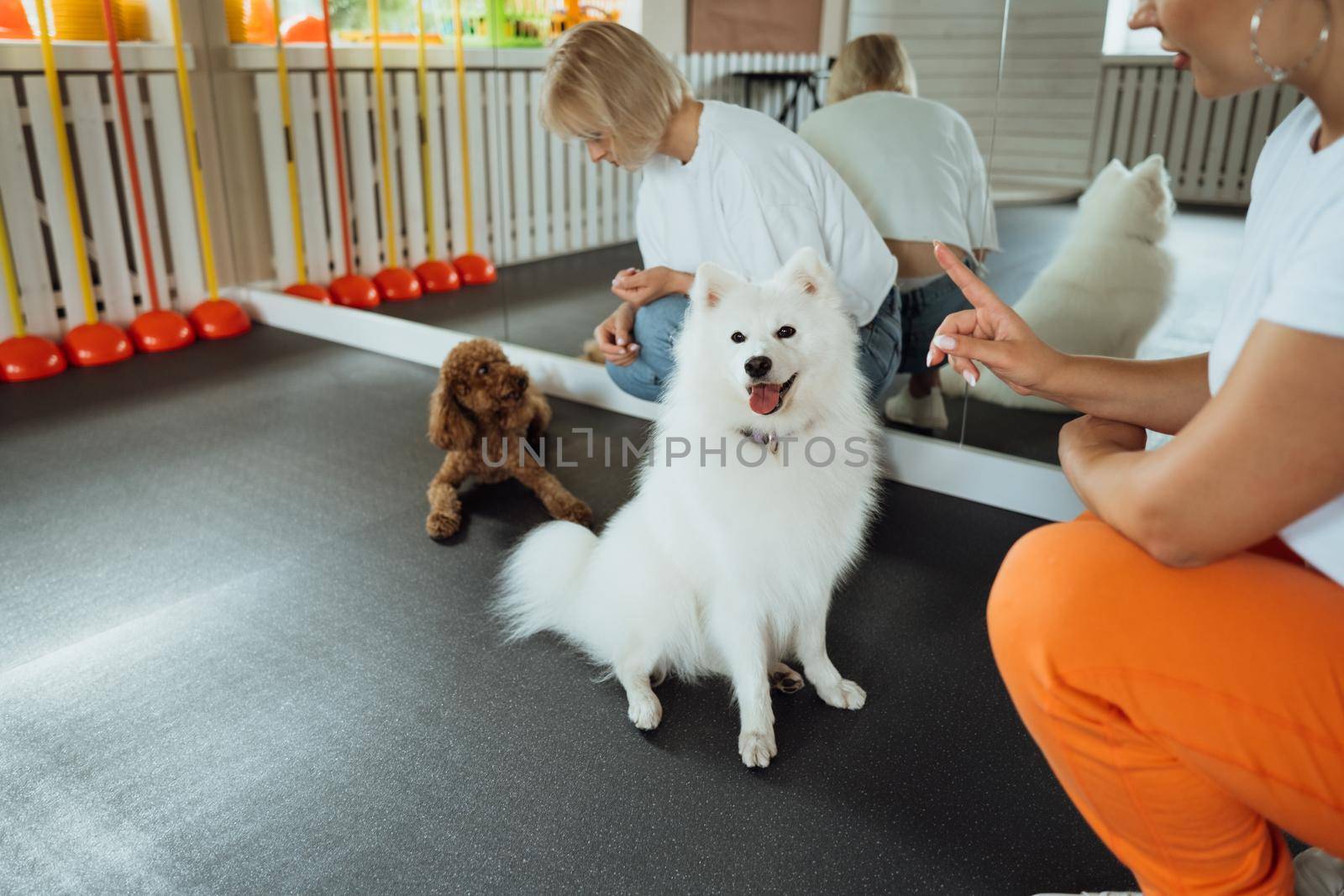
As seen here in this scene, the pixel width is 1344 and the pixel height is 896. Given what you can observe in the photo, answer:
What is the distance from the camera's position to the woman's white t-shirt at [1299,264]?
735 mm

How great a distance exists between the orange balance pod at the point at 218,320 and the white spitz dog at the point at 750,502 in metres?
3.06

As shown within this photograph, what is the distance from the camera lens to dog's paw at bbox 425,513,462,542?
92.8 inches

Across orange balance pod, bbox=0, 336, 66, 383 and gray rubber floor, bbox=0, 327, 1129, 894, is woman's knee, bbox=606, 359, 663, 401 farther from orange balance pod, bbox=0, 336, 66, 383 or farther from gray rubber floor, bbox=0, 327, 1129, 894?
orange balance pod, bbox=0, 336, 66, 383

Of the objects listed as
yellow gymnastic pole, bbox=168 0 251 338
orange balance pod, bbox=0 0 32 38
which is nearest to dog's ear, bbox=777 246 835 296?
yellow gymnastic pole, bbox=168 0 251 338

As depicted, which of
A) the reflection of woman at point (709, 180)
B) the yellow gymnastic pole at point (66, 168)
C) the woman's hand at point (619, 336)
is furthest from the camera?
the yellow gymnastic pole at point (66, 168)

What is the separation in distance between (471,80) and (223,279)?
180 cm

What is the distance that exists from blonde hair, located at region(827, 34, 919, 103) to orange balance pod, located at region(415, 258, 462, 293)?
186 centimetres

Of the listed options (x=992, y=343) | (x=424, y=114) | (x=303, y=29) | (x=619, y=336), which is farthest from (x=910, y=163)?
(x=303, y=29)

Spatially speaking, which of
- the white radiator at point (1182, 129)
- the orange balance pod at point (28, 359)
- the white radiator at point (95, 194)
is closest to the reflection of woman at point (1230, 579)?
the white radiator at point (1182, 129)

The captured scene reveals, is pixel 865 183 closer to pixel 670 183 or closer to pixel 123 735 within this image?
pixel 670 183

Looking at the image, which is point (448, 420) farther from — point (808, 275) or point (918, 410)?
point (918, 410)

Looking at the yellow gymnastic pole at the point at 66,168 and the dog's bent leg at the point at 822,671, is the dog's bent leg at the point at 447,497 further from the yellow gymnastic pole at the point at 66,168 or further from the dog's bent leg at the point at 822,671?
the yellow gymnastic pole at the point at 66,168

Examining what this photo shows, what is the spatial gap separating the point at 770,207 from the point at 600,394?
4.03ft

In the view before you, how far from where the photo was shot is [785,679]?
69.9 inches
